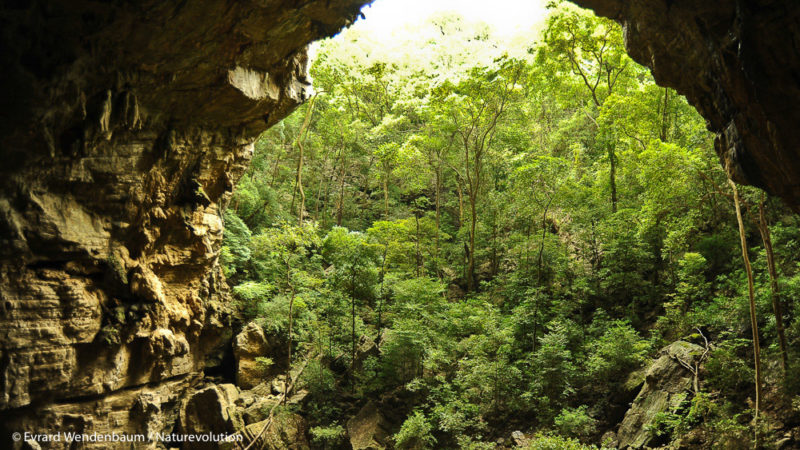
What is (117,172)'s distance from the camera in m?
7.32

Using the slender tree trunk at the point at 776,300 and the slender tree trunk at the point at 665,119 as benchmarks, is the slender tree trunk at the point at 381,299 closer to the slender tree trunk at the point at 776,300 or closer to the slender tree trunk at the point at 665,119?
the slender tree trunk at the point at 776,300

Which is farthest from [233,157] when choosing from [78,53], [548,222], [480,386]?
[548,222]

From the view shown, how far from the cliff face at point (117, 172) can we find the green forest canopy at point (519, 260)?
3902 mm

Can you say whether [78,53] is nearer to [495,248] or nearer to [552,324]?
[552,324]

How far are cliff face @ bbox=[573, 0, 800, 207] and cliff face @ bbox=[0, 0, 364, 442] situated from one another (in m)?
4.74

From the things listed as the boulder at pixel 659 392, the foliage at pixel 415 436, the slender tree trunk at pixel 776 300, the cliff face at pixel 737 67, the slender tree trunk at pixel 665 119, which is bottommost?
the foliage at pixel 415 436

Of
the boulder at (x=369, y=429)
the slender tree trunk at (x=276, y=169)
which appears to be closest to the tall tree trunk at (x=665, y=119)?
the boulder at (x=369, y=429)

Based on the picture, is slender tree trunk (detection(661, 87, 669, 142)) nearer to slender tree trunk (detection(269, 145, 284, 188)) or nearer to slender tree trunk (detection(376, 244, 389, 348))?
slender tree trunk (detection(376, 244, 389, 348))

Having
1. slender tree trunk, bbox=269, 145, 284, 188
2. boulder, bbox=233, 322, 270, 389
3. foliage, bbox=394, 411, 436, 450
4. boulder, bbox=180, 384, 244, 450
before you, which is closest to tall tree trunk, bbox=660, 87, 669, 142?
foliage, bbox=394, 411, 436, 450

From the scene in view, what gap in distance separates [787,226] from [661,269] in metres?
3.41

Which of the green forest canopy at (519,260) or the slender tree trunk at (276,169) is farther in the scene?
the slender tree trunk at (276,169)

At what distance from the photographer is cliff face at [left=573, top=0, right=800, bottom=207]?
174 inches

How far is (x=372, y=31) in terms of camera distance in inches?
755

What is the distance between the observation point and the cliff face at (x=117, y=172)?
20.0 ft
